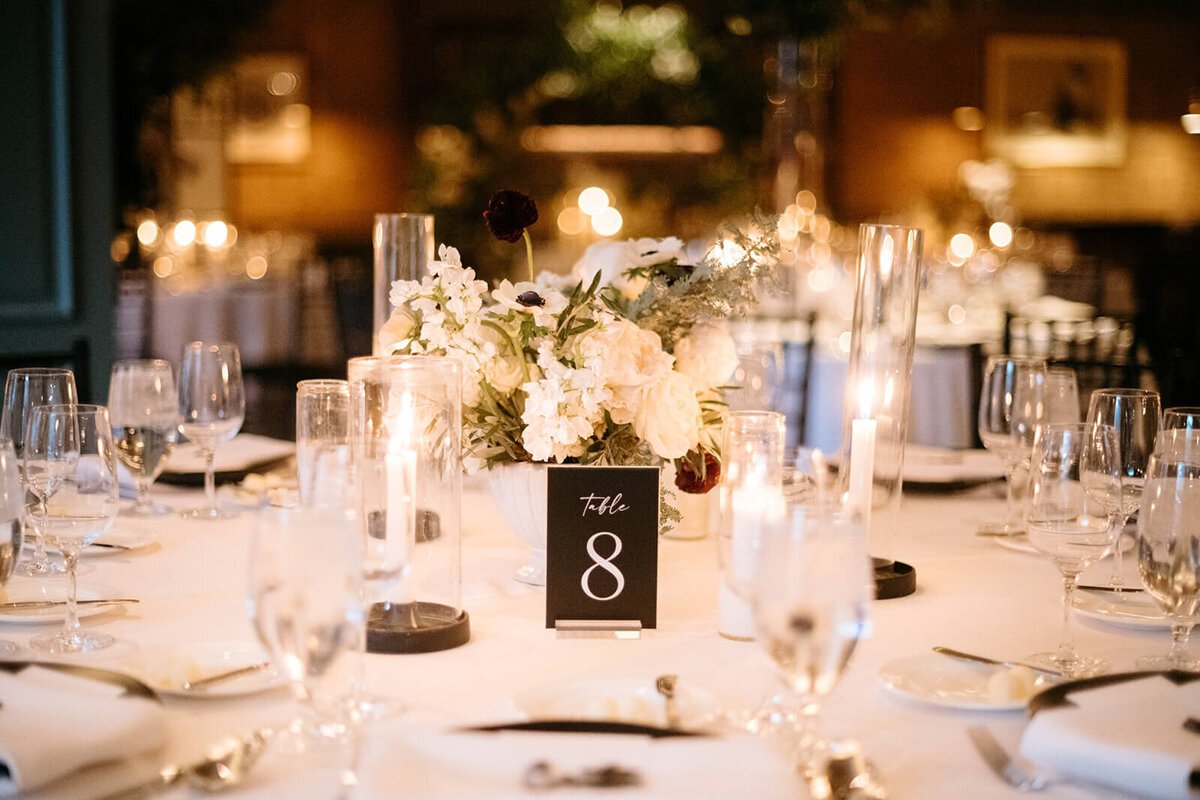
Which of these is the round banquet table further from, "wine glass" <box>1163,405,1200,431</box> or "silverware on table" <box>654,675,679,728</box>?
"wine glass" <box>1163,405,1200,431</box>

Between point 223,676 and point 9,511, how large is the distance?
273mm

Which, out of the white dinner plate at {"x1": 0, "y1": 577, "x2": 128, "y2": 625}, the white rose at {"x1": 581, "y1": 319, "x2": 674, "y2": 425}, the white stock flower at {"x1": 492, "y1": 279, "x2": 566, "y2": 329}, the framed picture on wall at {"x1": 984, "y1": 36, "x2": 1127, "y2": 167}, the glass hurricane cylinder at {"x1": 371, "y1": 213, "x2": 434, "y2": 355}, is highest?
the framed picture on wall at {"x1": 984, "y1": 36, "x2": 1127, "y2": 167}

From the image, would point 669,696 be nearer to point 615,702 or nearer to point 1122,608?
point 615,702

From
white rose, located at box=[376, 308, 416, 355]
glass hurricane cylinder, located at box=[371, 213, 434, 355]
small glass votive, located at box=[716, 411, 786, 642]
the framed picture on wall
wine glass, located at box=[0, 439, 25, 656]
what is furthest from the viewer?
the framed picture on wall

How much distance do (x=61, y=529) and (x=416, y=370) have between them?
16.4 inches

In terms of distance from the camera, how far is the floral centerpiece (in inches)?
57.5

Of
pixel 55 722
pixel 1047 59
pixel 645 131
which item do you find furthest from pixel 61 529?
pixel 1047 59

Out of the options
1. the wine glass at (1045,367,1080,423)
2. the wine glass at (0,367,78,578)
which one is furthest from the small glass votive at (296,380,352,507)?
the wine glass at (1045,367,1080,423)

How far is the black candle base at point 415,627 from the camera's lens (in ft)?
4.26

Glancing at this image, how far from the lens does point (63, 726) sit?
983 mm

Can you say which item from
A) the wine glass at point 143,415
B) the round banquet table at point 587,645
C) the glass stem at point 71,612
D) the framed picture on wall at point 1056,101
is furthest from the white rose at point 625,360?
the framed picture on wall at point 1056,101

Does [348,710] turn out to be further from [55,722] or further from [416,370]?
[416,370]

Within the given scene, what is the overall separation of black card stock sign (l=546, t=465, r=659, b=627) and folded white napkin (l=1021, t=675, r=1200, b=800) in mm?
498

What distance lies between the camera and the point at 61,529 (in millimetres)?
1321
